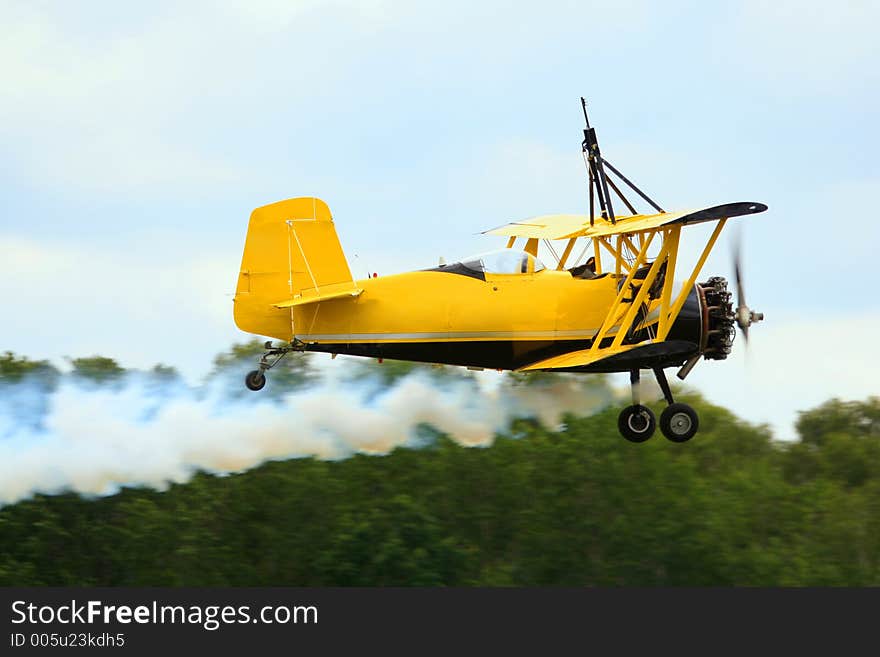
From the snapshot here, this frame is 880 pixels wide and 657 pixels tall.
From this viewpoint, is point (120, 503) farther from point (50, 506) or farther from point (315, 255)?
point (315, 255)

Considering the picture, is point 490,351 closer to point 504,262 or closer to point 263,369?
point 504,262

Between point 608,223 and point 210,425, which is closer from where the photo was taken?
point 608,223

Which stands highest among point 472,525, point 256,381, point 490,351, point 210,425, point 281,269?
point 472,525

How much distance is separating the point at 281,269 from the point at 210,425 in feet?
14.1

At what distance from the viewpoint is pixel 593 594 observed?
33.4m

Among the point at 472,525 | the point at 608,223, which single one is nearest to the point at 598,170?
the point at 608,223

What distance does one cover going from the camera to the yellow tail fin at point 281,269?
2039cm

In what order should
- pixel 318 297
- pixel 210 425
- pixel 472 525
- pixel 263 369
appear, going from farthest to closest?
pixel 472 525, pixel 210 425, pixel 263 369, pixel 318 297

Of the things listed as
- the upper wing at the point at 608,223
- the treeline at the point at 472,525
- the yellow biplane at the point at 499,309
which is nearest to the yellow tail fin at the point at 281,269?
the yellow biplane at the point at 499,309

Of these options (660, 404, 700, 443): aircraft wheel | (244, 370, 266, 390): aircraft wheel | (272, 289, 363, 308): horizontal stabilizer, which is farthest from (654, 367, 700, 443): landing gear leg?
(244, 370, 266, 390): aircraft wheel

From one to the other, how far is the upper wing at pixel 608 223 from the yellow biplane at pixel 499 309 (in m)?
0.08

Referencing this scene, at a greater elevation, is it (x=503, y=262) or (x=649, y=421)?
(x=503, y=262)

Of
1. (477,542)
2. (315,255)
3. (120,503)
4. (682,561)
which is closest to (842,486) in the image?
(682,561)

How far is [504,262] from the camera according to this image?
2020 centimetres
